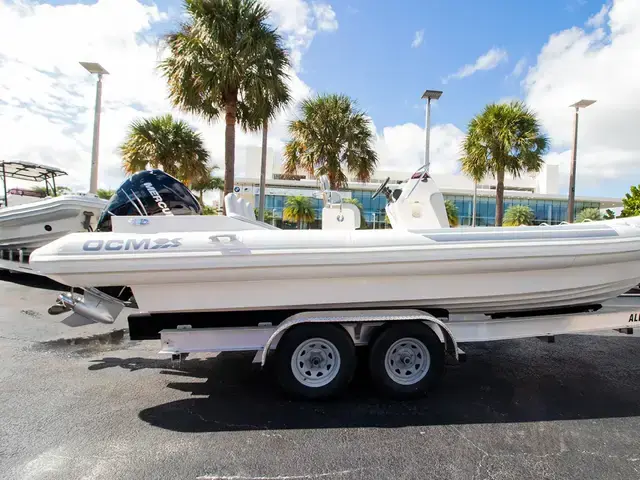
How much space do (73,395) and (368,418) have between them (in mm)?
2716

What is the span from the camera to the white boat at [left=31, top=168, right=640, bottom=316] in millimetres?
3133

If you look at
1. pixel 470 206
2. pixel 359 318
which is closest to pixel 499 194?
pixel 359 318

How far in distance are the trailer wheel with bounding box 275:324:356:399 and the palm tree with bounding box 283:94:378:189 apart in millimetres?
10368

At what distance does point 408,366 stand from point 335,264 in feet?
3.95

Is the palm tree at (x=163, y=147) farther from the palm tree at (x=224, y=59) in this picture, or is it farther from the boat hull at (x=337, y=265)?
the boat hull at (x=337, y=265)

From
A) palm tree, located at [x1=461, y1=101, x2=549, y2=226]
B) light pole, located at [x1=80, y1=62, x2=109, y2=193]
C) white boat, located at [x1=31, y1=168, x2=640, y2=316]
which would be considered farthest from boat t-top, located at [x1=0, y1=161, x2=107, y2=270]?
palm tree, located at [x1=461, y1=101, x2=549, y2=226]

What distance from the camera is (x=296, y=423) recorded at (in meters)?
3.04

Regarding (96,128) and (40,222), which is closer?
(40,222)

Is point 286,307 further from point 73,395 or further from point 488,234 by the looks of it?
point 73,395

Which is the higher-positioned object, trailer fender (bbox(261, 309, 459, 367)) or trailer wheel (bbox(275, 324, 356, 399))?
trailer fender (bbox(261, 309, 459, 367))

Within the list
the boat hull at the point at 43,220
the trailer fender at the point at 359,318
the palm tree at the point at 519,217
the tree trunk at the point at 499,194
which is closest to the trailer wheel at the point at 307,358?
the trailer fender at the point at 359,318

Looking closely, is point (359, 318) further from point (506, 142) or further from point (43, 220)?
point (506, 142)

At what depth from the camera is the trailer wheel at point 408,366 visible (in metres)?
3.38

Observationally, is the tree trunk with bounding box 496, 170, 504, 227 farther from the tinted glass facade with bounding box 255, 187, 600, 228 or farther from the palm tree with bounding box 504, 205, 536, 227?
the tinted glass facade with bounding box 255, 187, 600, 228
